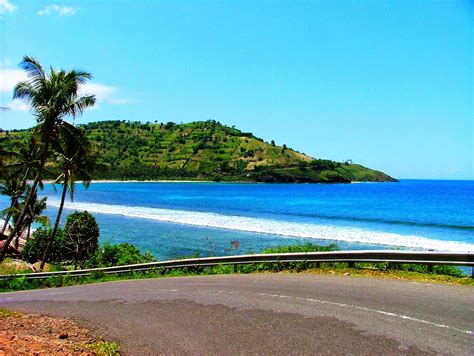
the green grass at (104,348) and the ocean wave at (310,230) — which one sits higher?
the green grass at (104,348)

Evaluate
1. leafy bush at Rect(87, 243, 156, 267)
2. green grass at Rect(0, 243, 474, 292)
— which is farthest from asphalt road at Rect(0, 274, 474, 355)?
leafy bush at Rect(87, 243, 156, 267)

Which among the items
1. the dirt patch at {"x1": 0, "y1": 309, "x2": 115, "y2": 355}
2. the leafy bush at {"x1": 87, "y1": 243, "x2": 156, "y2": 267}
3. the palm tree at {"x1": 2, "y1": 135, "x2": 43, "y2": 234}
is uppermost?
the palm tree at {"x1": 2, "y1": 135, "x2": 43, "y2": 234}

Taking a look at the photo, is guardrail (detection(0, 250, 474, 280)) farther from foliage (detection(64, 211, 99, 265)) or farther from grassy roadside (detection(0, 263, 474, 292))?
foliage (detection(64, 211, 99, 265))

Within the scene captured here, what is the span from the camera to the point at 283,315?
325 inches

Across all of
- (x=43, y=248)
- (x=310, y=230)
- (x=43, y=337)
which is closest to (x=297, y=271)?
(x=43, y=337)

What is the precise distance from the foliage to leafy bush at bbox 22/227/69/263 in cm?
50

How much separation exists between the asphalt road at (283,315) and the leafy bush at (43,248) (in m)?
22.4

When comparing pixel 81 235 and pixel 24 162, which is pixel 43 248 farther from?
pixel 24 162

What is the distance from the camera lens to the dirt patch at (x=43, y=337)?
5949mm

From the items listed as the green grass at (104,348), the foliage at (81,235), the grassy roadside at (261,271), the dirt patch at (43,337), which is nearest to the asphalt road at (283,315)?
the green grass at (104,348)

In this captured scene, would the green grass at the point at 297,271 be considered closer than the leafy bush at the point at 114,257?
Yes

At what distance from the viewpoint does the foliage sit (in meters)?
32.7

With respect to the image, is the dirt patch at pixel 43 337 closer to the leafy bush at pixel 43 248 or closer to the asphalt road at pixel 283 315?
the asphalt road at pixel 283 315

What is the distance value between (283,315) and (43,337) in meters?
4.08
